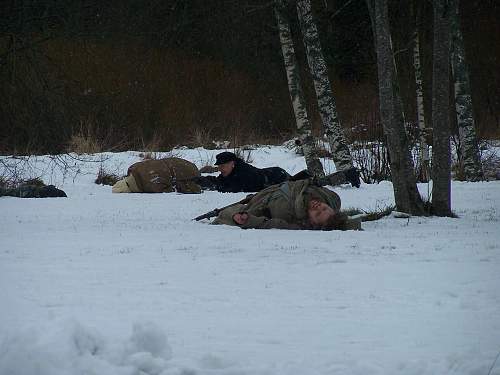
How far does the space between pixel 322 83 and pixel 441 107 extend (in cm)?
556

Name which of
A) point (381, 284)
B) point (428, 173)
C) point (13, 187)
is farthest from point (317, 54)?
point (381, 284)

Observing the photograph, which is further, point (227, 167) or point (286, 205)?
point (227, 167)

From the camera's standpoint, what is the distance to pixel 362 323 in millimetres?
3795

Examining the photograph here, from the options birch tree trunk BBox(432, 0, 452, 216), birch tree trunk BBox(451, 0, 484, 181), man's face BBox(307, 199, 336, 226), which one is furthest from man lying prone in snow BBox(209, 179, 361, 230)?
birch tree trunk BBox(451, 0, 484, 181)

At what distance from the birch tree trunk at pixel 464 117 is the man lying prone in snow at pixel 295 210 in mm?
8390

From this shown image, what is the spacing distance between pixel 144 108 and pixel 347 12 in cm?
889

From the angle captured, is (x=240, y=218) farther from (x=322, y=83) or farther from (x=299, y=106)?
(x=299, y=106)

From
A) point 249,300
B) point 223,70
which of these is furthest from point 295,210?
point 223,70

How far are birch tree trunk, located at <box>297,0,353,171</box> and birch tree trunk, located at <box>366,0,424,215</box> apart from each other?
4.70 meters

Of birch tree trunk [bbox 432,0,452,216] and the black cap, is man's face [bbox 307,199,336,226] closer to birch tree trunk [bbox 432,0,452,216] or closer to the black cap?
birch tree trunk [bbox 432,0,452,216]

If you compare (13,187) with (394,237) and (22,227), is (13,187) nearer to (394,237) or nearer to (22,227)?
(22,227)

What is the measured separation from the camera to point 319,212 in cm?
737

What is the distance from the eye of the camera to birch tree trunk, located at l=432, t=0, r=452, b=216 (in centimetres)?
852

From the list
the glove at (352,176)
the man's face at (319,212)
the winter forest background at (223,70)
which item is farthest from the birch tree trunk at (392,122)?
the winter forest background at (223,70)
